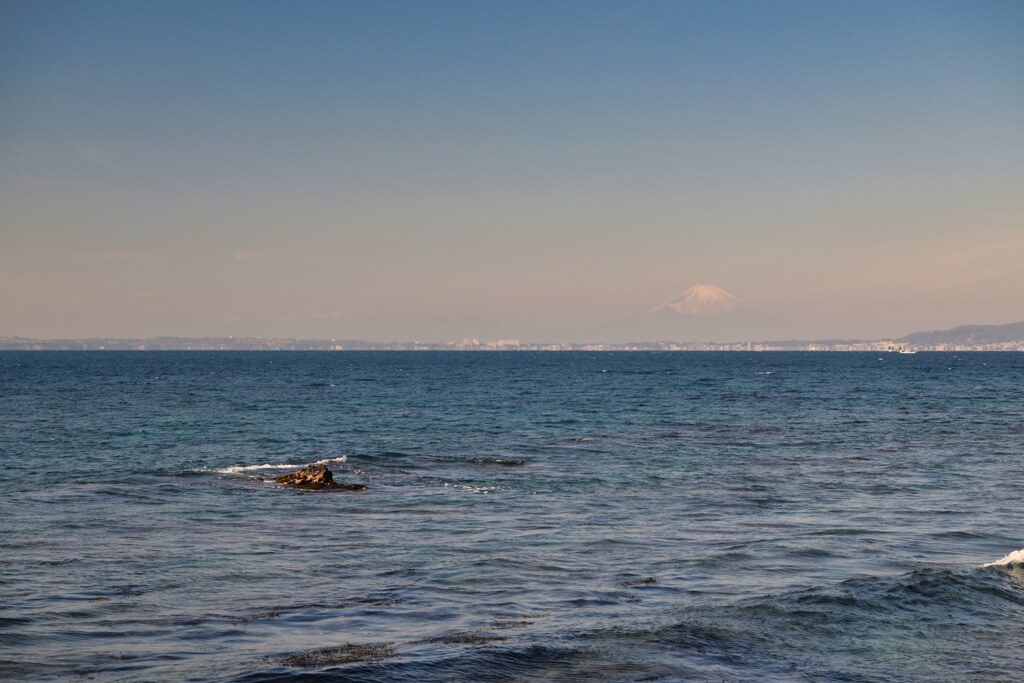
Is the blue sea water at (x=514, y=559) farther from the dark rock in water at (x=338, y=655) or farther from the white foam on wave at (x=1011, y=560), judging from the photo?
the white foam on wave at (x=1011, y=560)

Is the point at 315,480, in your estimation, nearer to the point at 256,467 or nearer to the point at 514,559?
the point at 256,467

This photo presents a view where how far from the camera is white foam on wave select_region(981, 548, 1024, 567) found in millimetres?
23672

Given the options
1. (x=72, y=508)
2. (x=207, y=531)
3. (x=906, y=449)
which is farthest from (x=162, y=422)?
(x=906, y=449)

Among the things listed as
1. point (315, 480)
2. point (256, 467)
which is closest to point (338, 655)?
point (315, 480)

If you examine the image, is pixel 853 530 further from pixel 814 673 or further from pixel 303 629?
pixel 303 629

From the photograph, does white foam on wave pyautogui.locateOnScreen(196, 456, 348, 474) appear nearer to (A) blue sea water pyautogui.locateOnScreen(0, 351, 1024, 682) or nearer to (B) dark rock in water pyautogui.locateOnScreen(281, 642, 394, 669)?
(A) blue sea water pyautogui.locateOnScreen(0, 351, 1024, 682)

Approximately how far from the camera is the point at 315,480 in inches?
1494

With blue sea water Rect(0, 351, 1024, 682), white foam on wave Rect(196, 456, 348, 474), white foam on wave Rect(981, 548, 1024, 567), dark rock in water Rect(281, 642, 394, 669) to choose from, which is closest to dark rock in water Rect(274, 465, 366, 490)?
blue sea water Rect(0, 351, 1024, 682)

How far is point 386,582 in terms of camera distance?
22.5 m

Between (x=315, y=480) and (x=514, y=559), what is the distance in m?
15.2

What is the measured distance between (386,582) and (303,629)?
159 inches

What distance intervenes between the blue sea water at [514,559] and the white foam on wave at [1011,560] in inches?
19.3

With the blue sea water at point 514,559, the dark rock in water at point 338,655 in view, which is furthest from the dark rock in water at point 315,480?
the dark rock in water at point 338,655

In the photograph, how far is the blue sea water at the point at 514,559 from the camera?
1695 cm
